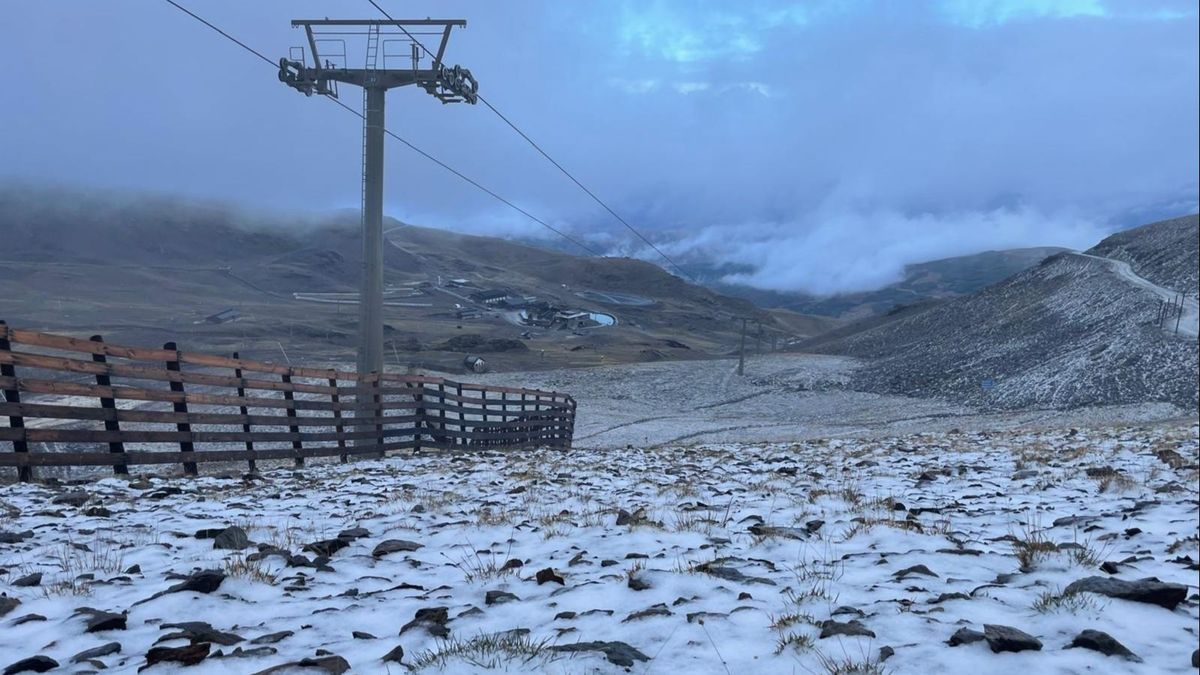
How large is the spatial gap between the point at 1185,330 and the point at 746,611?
75355mm

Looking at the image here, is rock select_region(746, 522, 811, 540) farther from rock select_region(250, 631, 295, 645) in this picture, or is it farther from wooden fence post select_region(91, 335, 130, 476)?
wooden fence post select_region(91, 335, 130, 476)

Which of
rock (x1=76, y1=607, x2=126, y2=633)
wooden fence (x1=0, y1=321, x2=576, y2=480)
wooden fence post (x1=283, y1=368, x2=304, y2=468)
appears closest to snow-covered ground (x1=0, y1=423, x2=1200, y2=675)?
rock (x1=76, y1=607, x2=126, y2=633)

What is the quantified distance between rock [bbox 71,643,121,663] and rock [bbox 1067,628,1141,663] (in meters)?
5.00

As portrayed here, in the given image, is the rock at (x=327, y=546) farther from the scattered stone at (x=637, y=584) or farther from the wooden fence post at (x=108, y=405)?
the wooden fence post at (x=108, y=405)

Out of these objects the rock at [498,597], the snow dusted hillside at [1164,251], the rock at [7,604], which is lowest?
the rock at [498,597]

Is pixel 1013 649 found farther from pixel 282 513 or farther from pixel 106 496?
pixel 106 496

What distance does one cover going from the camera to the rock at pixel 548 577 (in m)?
5.16

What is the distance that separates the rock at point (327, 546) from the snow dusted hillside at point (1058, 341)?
53.5 metres

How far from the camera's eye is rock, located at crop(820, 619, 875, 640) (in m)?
3.92

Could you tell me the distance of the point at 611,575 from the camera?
5.29 metres

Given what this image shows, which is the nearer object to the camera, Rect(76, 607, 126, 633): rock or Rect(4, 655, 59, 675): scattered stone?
Rect(4, 655, 59, 675): scattered stone

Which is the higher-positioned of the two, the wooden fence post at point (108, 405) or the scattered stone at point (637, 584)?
the wooden fence post at point (108, 405)

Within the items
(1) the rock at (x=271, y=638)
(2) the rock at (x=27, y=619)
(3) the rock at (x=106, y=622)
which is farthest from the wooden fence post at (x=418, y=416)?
(1) the rock at (x=271, y=638)

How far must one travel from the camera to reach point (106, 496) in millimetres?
9180
